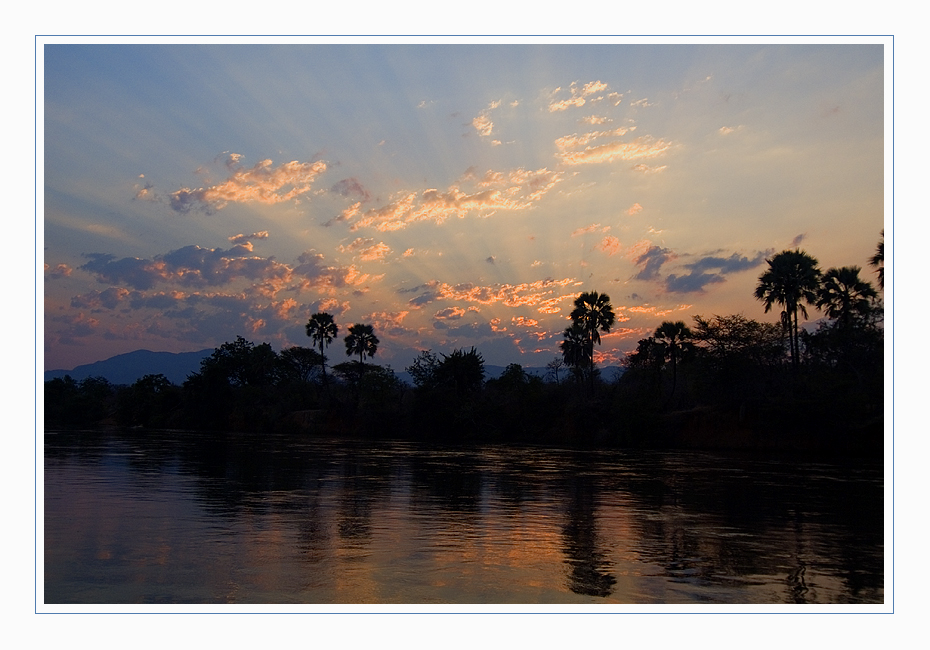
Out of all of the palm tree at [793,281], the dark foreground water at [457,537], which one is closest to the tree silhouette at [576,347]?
the palm tree at [793,281]

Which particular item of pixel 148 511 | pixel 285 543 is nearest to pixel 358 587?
pixel 285 543

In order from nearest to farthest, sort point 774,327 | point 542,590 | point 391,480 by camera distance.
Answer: point 542,590 < point 391,480 < point 774,327

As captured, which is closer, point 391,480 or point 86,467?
point 391,480

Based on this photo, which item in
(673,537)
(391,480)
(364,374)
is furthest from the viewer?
(364,374)

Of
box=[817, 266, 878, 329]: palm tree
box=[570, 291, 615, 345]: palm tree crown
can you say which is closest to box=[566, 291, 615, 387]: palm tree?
box=[570, 291, 615, 345]: palm tree crown

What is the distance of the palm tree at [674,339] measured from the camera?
177 feet

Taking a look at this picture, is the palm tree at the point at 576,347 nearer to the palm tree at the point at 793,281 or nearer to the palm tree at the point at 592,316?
the palm tree at the point at 592,316

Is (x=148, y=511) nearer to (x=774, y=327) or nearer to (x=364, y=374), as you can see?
(x=774, y=327)

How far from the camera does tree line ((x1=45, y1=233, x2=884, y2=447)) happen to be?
44188mm

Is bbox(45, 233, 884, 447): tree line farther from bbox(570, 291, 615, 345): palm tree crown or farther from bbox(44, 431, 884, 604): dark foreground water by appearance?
bbox(44, 431, 884, 604): dark foreground water

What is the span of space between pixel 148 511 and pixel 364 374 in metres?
60.8

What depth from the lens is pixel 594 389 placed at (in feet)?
198

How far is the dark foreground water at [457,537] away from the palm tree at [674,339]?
25.1m
